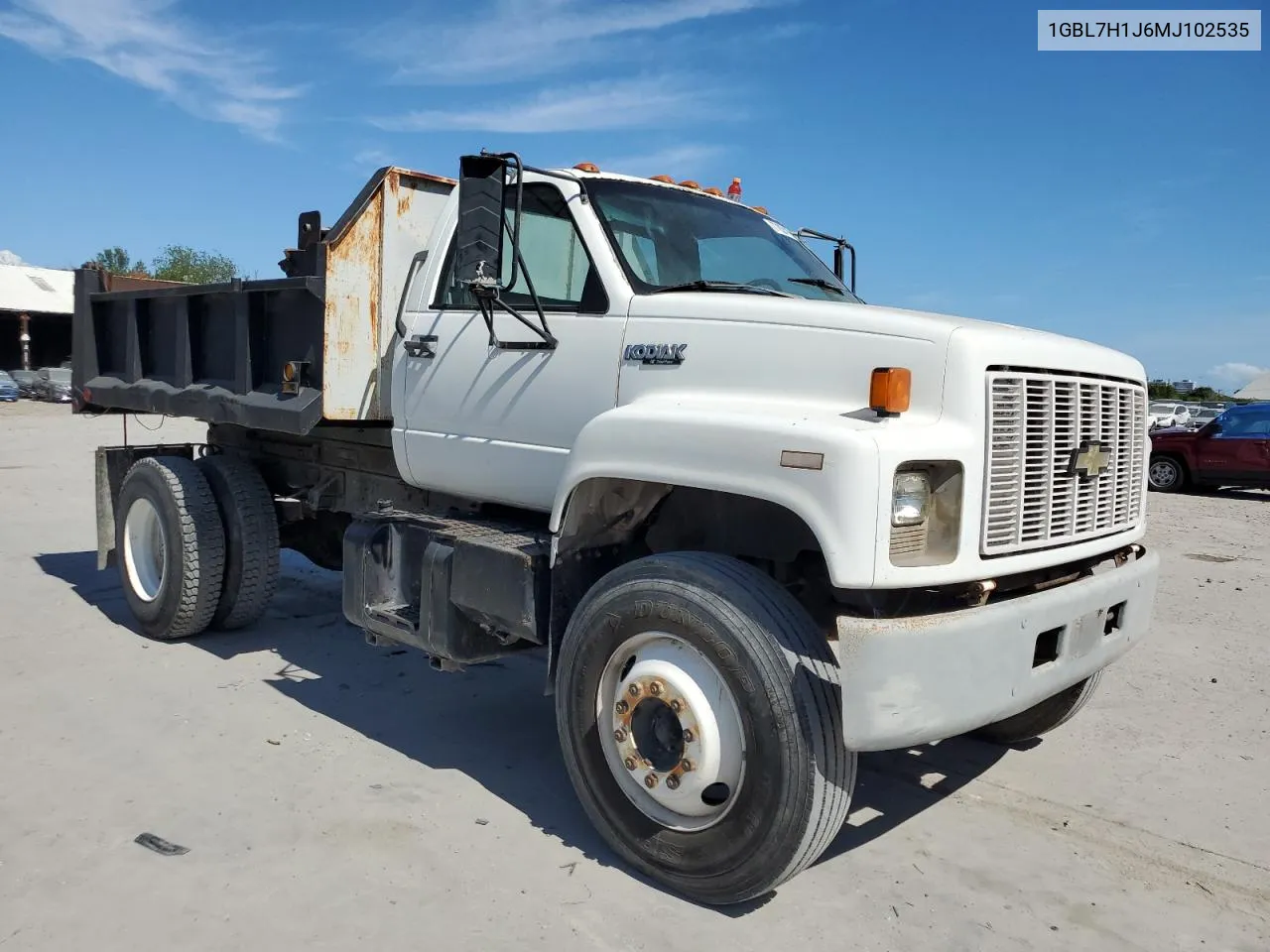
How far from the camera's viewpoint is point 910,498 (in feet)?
10.2

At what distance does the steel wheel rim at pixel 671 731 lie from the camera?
10.9 feet

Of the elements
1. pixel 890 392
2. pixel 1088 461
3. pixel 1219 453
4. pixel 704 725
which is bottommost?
pixel 704 725

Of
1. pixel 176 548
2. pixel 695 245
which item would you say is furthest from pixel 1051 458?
pixel 176 548

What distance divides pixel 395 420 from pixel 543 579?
1496 mm

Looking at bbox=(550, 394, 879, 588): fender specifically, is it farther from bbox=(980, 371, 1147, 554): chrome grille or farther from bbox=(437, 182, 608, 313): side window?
bbox=(437, 182, 608, 313): side window

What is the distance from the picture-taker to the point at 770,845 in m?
3.15

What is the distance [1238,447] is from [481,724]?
1560 centimetres

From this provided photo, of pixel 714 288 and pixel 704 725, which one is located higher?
pixel 714 288

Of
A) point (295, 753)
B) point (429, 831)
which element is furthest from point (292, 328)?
point (429, 831)

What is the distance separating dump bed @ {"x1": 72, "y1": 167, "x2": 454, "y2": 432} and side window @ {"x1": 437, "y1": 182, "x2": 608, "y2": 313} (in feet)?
3.24

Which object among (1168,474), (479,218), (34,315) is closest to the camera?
(479,218)

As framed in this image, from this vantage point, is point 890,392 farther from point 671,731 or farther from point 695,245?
point 695,245

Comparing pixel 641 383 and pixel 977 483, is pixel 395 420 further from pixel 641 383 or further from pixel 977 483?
pixel 977 483

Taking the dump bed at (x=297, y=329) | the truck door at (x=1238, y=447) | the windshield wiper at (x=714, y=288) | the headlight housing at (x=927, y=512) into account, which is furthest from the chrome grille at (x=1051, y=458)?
the truck door at (x=1238, y=447)
